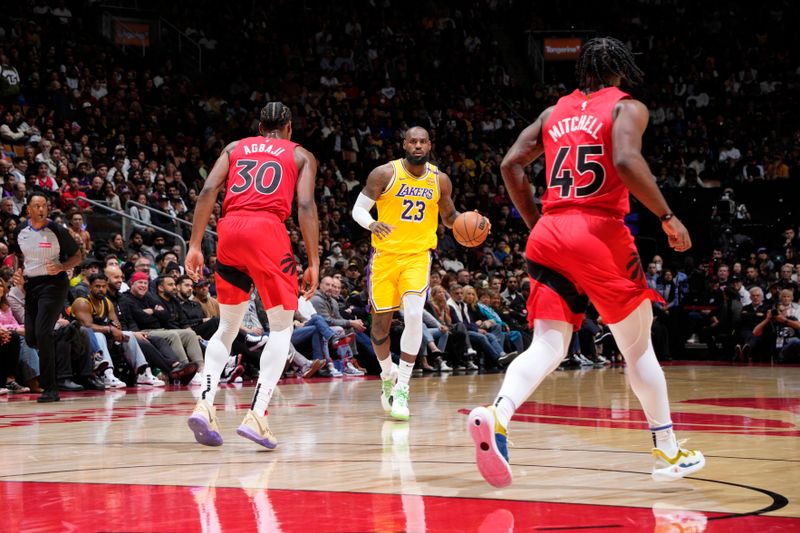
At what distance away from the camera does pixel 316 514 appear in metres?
3.60

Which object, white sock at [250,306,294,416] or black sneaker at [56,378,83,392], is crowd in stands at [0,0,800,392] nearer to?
black sneaker at [56,378,83,392]

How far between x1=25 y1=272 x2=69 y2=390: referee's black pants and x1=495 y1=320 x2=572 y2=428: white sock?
5.62m

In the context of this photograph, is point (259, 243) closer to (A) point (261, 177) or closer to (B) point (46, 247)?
(A) point (261, 177)

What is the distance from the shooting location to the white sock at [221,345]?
5821 mm

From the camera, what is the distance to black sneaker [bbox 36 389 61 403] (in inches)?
349

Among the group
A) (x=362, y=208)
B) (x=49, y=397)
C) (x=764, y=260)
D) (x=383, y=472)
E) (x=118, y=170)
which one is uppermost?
(x=118, y=170)

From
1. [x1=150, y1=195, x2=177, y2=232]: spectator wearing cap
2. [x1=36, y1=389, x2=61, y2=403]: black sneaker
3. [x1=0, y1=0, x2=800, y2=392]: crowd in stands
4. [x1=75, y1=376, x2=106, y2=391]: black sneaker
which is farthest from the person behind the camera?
[x1=150, y1=195, x2=177, y2=232]: spectator wearing cap

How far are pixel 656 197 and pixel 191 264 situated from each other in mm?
2721

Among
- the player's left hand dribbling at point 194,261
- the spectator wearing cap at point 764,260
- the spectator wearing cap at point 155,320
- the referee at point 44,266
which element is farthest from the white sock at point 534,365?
the spectator wearing cap at point 764,260

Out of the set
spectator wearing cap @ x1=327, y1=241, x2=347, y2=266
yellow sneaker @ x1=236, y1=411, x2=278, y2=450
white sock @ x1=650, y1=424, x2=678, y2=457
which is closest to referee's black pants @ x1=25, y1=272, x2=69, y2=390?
yellow sneaker @ x1=236, y1=411, x2=278, y2=450

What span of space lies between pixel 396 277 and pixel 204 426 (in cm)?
271

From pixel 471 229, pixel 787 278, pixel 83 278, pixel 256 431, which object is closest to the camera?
pixel 256 431

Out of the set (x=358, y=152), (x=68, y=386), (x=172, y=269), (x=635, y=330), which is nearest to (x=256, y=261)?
(x=635, y=330)

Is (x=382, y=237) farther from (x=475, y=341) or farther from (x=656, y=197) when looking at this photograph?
(x=475, y=341)
